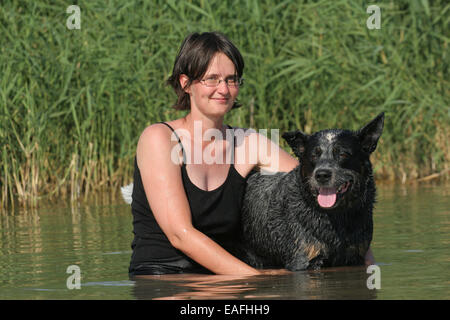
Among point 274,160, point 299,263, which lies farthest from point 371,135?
point 299,263

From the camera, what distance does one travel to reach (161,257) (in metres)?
5.69

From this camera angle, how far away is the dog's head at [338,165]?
549 centimetres

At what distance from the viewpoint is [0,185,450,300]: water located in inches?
197

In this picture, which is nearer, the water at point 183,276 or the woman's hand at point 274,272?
the water at point 183,276

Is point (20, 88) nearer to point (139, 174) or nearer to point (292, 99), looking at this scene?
point (292, 99)

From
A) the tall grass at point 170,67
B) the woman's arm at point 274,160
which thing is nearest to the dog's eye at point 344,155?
the woman's arm at point 274,160

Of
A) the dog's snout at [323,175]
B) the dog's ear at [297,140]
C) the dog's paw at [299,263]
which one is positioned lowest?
the dog's paw at [299,263]

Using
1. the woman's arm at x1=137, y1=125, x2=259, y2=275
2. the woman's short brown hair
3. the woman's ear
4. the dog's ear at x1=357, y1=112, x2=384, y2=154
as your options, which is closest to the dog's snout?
the dog's ear at x1=357, y1=112, x2=384, y2=154

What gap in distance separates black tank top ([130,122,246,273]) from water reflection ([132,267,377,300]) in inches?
6.5

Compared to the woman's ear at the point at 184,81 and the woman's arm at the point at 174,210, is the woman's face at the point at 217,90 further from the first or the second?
the woman's arm at the point at 174,210

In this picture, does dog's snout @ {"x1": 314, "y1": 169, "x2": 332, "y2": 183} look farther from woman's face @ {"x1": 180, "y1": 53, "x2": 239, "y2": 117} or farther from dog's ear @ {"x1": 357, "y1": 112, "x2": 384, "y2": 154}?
woman's face @ {"x1": 180, "y1": 53, "x2": 239, "y2": 117}

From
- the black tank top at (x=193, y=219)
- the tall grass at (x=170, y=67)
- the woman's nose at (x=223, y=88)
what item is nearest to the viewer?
the woman's nose at (x=223, y=88)

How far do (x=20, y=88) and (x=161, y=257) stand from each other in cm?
474

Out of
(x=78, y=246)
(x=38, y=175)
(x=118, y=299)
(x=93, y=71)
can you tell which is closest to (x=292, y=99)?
(x=93, y=71)
